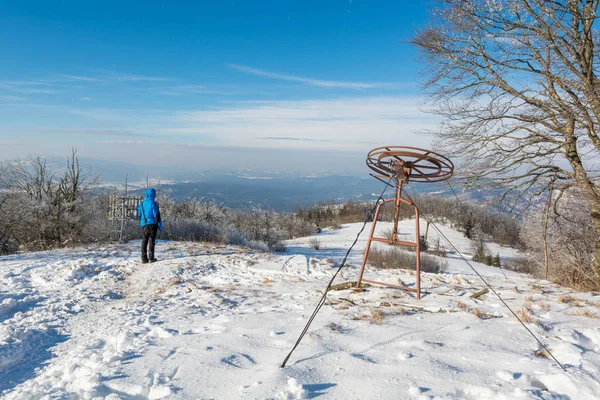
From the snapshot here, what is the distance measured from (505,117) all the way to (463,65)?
4.91 ft

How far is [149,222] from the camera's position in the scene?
9.16 meters

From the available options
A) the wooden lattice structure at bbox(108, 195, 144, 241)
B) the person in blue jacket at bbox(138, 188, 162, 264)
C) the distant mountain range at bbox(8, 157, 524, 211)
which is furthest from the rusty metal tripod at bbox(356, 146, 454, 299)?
the wooden lattice structure at bbox(108, 195, 144, 241)

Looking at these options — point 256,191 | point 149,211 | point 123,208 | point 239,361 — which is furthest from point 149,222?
point 256,191

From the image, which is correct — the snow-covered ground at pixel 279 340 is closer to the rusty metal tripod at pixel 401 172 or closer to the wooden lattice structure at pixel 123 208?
the rusty metal tripod at pixel 401 172

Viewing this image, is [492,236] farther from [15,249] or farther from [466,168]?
[15,249]

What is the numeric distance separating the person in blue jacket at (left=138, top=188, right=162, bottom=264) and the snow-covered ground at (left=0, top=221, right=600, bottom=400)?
1.35 metres

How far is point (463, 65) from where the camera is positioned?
7.96 metres

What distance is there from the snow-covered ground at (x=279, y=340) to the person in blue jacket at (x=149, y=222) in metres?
1.35

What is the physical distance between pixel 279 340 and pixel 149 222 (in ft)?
21.0

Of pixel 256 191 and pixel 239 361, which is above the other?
pixel 239 361

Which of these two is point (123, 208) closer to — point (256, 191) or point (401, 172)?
point (401, 172)

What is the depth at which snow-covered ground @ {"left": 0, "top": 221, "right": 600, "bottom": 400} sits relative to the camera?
2.90 m

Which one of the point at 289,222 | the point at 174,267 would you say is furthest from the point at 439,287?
the point at 289,222

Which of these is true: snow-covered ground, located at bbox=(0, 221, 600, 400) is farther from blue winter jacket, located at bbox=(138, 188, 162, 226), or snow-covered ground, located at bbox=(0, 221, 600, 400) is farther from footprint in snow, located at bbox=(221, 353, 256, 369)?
blue winter jacket, located at bbox=(138, 188, 162, 226)
